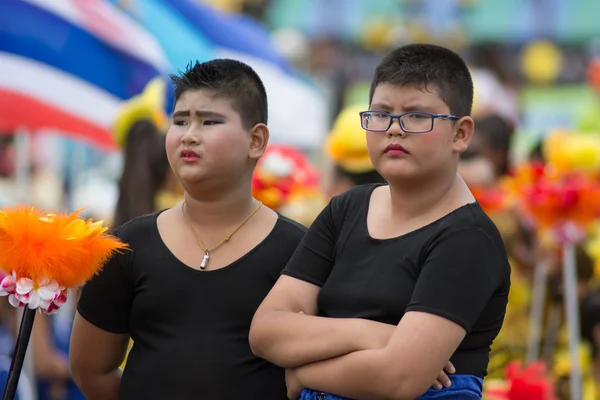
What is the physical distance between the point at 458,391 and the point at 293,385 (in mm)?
412

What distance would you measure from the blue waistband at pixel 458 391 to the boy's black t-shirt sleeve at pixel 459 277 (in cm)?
14

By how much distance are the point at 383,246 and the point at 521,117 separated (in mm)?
13600

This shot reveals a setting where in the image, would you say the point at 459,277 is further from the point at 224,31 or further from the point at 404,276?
the point at 224,31

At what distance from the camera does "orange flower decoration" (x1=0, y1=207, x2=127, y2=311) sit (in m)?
2.76

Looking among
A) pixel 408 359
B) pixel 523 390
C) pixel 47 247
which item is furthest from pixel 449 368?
pixel 523 390

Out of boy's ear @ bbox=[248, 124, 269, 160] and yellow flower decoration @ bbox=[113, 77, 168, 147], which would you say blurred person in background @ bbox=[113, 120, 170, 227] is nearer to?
yellow flower decoration @ bbox=[113, 77, 168, 147]

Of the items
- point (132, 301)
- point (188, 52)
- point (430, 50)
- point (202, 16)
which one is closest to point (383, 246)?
point (430, 50)

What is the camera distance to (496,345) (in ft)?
18.5

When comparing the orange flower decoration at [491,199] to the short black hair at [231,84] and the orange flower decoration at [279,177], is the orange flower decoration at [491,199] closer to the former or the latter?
the orange flower decoration at [279,177]

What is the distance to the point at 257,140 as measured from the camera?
10.1 ft

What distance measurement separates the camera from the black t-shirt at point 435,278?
8.17 ft

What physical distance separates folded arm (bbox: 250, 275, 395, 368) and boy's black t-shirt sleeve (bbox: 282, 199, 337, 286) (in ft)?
0.07

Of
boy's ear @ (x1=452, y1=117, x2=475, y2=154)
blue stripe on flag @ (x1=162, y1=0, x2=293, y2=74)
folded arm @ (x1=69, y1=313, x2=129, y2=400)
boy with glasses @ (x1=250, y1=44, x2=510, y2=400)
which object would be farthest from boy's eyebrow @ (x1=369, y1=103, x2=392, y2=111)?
blue stripe on flag @ (x1=162, y1=0, x2=293, y2=74)

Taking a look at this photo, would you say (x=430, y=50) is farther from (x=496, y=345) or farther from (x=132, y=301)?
(x=496, y=345)
